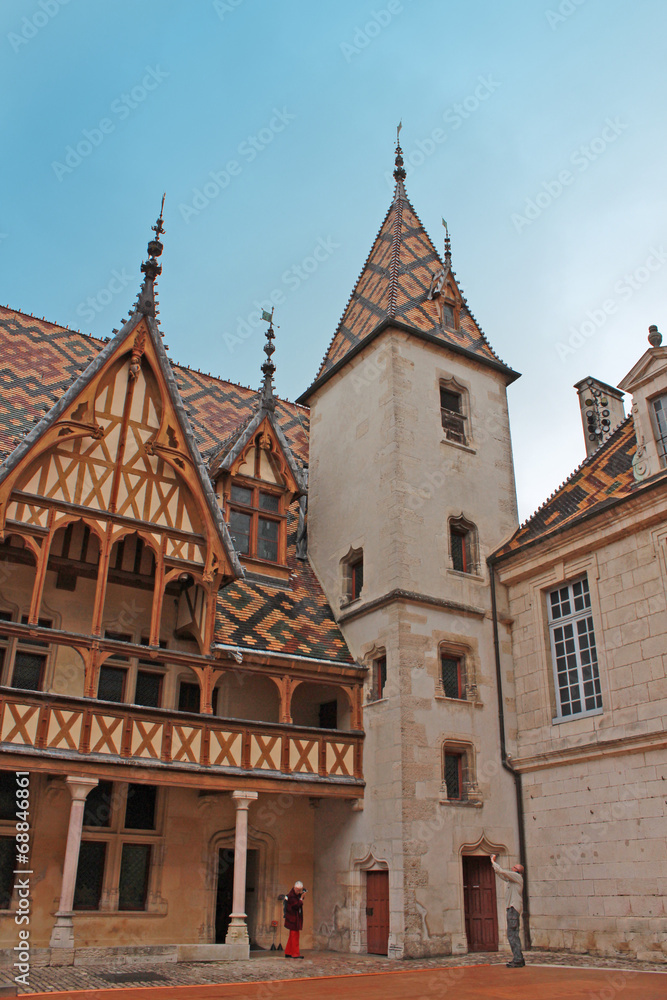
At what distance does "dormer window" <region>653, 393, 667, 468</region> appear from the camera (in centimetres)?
1302

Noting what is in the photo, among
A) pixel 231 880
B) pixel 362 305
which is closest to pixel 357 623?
pixel 231 880

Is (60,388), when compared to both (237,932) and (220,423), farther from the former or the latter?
(237,932)

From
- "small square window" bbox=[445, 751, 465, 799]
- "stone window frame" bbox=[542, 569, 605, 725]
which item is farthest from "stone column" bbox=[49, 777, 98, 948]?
"stone window frame" bbox=[542, 569, 605, 725]

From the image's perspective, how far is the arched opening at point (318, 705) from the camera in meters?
15.1

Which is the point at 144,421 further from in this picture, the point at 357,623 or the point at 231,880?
the point at 231,880

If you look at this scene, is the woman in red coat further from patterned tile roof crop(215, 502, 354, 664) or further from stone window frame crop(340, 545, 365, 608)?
stone window frame crop(340, 545, 365, 608)

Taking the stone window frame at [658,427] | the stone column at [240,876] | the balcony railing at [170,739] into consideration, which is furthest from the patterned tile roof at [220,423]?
the stone window frame at [658,427]

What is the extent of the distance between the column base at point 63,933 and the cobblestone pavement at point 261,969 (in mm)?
309

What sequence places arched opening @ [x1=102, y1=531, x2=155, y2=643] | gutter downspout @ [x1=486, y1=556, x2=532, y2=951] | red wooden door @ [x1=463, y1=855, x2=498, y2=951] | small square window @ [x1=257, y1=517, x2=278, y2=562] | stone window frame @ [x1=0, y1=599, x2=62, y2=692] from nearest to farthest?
stone window frame @ [x1=0, y1=599, x2=62, y2=692]
red wooden door @ [x1=463, y1=855, x2=498, y2=951]
gutter downspout @ [x1=486, y1=556, x2=532, y2=951]
arched opening @ [x1=102, y1=531, x2=155, y2=643]
small square window @ [x1=257, y1=517, x2=278, y2=562]

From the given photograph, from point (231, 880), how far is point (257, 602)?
4.73 metres

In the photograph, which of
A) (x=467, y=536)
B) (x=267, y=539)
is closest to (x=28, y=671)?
(x=267, y=539)

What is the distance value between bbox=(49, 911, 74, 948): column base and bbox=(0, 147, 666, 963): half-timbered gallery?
23 mm

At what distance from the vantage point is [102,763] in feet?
37.1

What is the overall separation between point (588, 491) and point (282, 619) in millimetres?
5943
